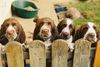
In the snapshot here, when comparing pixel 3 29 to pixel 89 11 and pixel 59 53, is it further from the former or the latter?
pixel 89 11

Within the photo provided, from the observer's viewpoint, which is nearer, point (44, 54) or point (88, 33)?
point (44, 54)

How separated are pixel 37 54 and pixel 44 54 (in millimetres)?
84

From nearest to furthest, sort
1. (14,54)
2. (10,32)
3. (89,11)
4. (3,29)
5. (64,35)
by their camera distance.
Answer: (14,54) → (10,32) → (3,29) → (64,35) → (89,11)

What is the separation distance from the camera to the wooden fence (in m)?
3.70

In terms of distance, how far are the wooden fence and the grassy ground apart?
151 inches

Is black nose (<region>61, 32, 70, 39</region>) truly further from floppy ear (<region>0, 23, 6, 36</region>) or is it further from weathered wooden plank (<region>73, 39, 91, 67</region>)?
floppy ear (<region>0, 23, 6, 36</region>)

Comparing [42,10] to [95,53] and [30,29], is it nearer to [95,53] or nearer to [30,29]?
[30,29]

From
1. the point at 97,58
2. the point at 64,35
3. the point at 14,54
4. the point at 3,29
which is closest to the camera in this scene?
the point at 14,54

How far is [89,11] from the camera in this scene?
866cm

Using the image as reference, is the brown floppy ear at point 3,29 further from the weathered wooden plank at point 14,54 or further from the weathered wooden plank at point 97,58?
the weathered wooden plank at point 97,58

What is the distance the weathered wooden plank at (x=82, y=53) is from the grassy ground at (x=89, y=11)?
12.3ft


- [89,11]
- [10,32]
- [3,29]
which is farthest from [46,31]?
[89,11]

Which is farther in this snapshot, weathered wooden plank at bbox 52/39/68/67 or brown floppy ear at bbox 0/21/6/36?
brown floppy ear at bbox 0/21/6/36

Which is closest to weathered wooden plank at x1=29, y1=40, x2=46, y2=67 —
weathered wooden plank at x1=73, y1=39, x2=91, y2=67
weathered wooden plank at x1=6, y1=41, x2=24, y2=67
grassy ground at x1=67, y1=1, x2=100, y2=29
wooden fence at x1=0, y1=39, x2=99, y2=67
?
wooden fence at x1=0, y1=39, x2=99, y2=67
